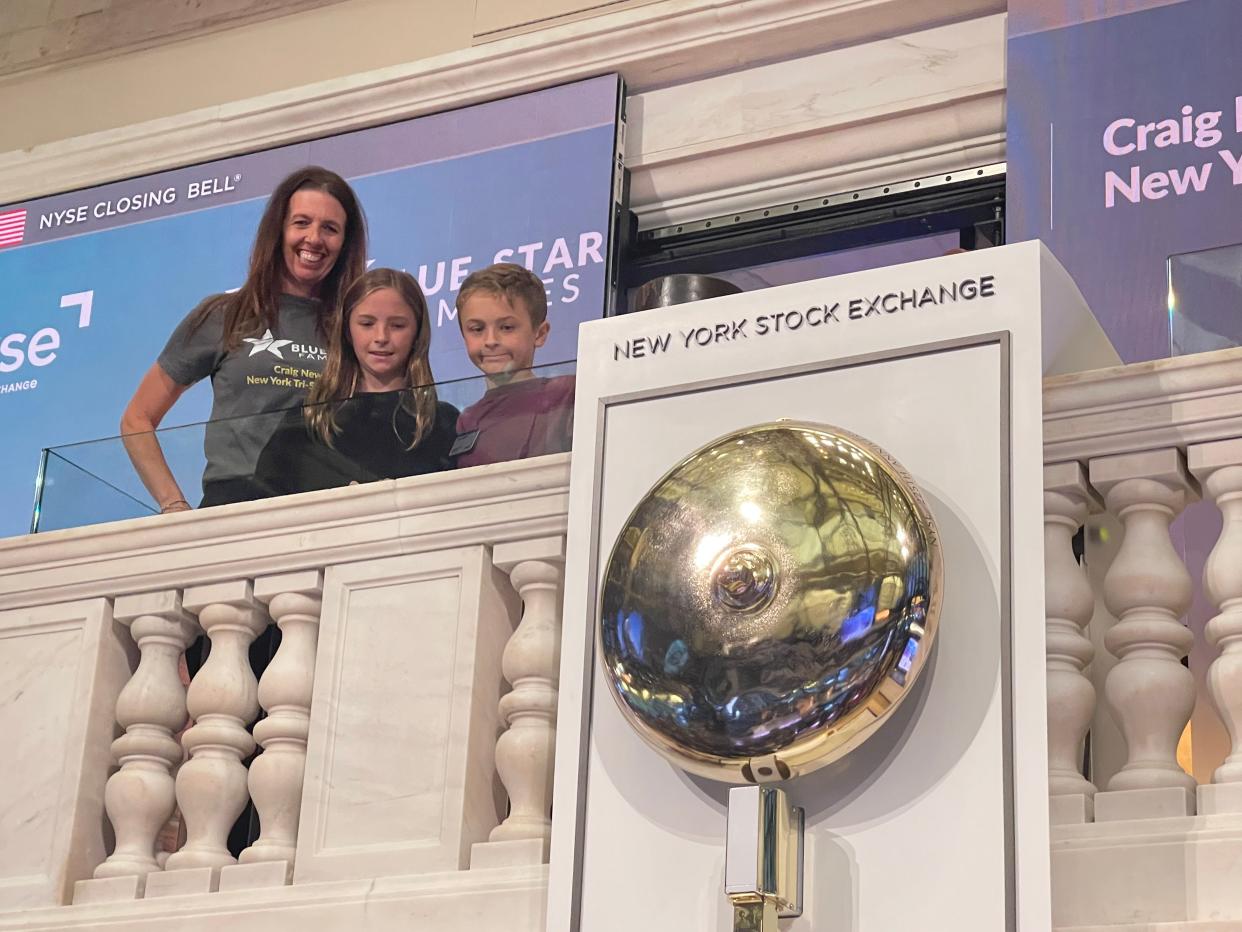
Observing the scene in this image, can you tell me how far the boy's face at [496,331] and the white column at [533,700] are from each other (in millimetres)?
2047

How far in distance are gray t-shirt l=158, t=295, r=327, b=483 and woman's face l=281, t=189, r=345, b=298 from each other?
3.2 inches

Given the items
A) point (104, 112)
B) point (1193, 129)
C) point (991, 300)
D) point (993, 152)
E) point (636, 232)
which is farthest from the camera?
point (104, 112)

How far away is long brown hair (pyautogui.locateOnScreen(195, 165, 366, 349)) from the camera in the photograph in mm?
4945

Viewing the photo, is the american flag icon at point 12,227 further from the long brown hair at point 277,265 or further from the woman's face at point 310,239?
the woman's face at point 310,239

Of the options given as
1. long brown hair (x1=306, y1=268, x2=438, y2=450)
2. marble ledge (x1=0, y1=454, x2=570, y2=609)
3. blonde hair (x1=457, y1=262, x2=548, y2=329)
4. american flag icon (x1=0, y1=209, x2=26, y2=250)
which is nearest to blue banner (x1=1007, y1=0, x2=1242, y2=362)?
blonde hair (x1=457, y1=262, x2=548, y2=329)

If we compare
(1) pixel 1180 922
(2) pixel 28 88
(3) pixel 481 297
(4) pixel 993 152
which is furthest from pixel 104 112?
(1) pixel 1180 922

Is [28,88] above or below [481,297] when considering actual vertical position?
above

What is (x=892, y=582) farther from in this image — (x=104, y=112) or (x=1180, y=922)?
(x=104, y=112)

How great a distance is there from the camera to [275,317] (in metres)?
4.94

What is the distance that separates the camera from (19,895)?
9.04 ft

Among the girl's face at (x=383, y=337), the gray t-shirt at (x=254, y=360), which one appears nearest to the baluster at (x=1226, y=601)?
the girl's face at (x=383, y=337)

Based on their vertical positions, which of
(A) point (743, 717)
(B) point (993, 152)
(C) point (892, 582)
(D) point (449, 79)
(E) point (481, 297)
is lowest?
(A) point (743, 717)

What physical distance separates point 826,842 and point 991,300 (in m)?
0.61

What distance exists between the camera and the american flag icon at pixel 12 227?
554cm
